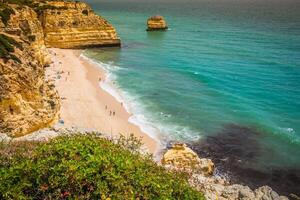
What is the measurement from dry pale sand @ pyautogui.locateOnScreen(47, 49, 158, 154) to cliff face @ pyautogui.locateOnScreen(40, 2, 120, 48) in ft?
41.2

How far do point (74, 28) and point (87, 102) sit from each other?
41318 mm

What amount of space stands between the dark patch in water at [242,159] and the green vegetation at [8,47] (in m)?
19.8

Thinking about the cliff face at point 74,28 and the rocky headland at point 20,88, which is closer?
the rocky headland at point 20,88

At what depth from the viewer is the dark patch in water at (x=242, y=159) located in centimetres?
2925

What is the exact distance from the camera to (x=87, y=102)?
45.4m

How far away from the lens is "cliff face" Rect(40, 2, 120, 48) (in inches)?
3078

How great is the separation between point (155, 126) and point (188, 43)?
58.0m

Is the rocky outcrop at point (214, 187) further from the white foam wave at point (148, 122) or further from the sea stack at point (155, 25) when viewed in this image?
the sea stack at point (155, 25)

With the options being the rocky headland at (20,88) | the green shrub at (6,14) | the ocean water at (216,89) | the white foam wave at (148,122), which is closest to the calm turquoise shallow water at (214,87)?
the ocean water at (216,89)

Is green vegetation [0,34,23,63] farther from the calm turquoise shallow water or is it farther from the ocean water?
Answer: the ocean water

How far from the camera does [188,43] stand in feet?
307

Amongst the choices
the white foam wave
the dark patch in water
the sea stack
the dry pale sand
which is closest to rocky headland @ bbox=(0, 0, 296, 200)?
the dry pale sand

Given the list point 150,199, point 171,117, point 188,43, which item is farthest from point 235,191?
point 188,43

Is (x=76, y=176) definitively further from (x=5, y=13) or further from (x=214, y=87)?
(x=214, y=87)
